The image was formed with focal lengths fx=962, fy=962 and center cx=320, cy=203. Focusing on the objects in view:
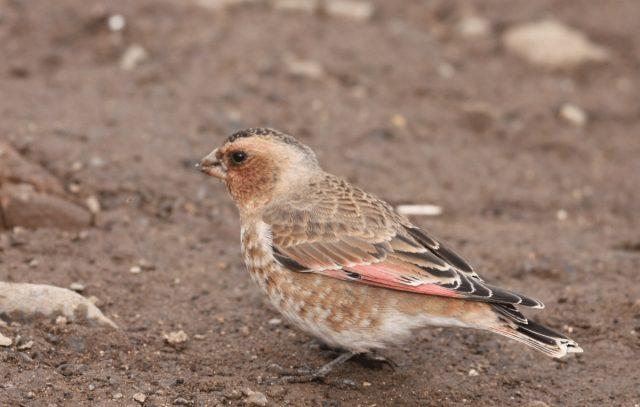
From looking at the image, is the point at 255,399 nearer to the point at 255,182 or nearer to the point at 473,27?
the point at 255,182

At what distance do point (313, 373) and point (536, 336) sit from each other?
1.42m

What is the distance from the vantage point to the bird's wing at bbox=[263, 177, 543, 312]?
575cm

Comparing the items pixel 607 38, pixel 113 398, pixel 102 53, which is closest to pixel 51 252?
pixel 113 398

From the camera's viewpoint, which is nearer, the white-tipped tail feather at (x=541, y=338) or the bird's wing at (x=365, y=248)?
the white-tipped tail feather at (x=541, y=338)

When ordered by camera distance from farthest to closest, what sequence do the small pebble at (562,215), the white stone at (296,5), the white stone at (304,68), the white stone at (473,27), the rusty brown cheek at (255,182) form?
1. the white stone at (473,27)
2. the white stone at (296,5)
3. the white stone at (304,68)
4. the small pebble at (562,215)
5. the rusty brown cheek at (255,182)

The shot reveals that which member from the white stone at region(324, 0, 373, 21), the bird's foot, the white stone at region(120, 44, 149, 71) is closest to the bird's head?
the bird's foot

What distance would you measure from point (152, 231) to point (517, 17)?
21.9 ft

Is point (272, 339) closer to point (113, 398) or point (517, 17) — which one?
point (113, 398)

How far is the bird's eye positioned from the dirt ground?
3.60 feet

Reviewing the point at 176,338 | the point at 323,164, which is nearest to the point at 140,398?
the point at 176,338

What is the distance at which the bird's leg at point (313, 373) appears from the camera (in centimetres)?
603

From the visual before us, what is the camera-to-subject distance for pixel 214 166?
666cm

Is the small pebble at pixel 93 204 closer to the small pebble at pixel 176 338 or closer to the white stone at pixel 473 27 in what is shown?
the small pebble at pixel 176 338

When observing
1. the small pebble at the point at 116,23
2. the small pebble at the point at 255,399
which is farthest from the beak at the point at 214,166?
the small pebble at the point at 116,23
